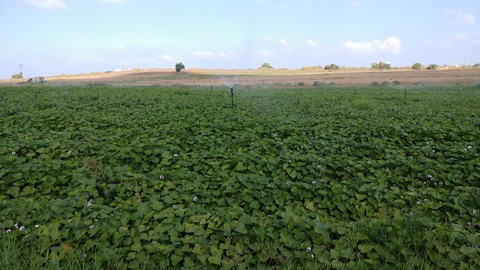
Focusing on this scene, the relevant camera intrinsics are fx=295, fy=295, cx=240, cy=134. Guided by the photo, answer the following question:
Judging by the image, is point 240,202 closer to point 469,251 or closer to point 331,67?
point 469,251

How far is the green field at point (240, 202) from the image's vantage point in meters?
2.44

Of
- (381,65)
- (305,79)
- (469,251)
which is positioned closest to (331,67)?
(381,65)

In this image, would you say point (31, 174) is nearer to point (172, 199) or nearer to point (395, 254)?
point (172, 199)

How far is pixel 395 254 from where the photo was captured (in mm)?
2477

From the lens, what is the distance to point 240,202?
3.47 metres

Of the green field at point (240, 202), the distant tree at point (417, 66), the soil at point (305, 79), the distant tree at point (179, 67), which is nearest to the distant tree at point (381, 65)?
the distant tree at point (417, 66)

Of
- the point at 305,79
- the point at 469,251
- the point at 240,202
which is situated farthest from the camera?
the point at 305,79

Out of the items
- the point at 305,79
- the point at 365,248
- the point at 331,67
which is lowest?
the point at 365,248

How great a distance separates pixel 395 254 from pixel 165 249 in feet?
6.34

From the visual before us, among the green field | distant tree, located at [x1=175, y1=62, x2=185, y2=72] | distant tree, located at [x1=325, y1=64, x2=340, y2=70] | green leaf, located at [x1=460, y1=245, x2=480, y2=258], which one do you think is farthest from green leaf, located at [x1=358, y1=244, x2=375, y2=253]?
distant tree, located at [x1=325, y1=64, x2=340, y2=70]

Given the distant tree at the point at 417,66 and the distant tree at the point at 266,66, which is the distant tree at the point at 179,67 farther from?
the distant tree at the point at 417,66

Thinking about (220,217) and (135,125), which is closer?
(220,217)

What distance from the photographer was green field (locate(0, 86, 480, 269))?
2.44 m

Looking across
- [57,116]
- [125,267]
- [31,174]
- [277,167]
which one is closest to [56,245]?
[125,267]
